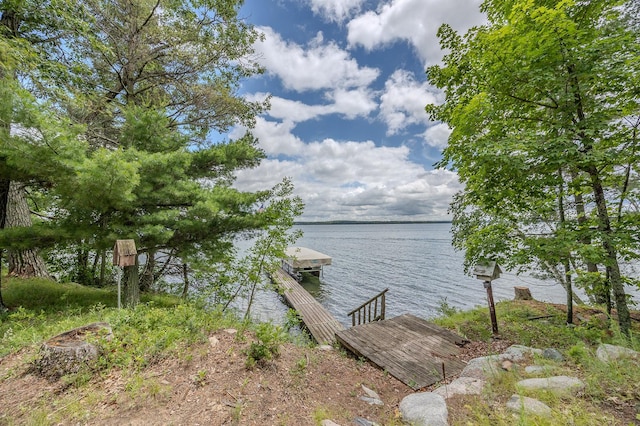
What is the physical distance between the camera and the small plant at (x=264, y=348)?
3234 millimetres

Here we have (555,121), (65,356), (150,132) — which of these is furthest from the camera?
(150,132)

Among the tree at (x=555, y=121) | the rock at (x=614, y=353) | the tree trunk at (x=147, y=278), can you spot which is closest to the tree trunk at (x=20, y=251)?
the tree trunk at (x=147, y=278)

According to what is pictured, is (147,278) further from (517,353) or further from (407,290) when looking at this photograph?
(407,290)

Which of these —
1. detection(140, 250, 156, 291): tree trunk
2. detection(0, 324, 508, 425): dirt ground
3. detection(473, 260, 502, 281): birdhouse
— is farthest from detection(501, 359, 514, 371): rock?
detection(140, 250, 156, 291): tree trunk

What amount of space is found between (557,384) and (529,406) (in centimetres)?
58

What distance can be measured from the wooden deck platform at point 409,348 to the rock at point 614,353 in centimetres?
171

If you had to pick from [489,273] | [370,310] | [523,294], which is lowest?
[370,310]

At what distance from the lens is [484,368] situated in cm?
343

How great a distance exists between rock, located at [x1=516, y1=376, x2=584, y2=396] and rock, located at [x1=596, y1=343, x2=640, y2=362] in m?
0.57

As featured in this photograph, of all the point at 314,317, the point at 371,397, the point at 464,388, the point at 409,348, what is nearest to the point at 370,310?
the point at 314,317

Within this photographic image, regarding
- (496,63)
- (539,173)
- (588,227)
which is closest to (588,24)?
(496,63)

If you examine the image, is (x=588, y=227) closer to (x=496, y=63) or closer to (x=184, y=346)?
(x=496, y=63)

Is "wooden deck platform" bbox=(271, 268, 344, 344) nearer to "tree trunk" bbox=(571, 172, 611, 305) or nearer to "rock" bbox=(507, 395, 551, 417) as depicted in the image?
"rock" bbox=(507, 395, 551, 417)

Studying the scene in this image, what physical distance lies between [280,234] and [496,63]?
4930 mm
